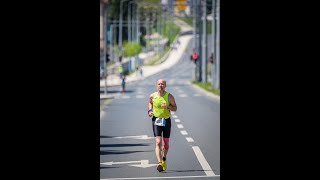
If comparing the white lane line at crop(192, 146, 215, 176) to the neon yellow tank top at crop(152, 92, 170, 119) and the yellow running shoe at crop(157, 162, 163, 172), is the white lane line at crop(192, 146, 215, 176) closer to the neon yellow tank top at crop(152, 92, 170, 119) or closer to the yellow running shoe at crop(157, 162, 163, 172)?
the yellow running shoe at crop(157, 162, 163, 172)

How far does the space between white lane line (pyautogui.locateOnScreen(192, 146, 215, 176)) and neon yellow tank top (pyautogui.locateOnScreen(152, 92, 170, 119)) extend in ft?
3.74

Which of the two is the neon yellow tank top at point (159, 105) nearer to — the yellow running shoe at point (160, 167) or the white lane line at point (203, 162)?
the yellow running shoe at point (160, 167)

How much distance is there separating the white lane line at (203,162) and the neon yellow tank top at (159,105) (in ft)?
3.74

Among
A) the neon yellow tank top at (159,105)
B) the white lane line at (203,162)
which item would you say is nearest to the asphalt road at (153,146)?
the white lane line at (203,162)

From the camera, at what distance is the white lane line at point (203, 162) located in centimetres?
1560

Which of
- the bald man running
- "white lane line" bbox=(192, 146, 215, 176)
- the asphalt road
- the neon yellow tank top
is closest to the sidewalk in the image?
the asphalt road

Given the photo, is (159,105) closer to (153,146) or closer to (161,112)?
(161,112)

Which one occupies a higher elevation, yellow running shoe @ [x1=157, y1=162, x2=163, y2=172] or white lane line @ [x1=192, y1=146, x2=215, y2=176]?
yellow running shoe @ [x1=157, y1=162, x2=163, y2=172]

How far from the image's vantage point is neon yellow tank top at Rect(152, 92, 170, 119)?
15.5 meters

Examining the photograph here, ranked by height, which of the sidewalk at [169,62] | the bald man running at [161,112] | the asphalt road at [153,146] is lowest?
the sidewalk at [169,62]

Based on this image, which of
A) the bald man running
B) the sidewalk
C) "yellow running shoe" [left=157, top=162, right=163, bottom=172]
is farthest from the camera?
the sidewalk
